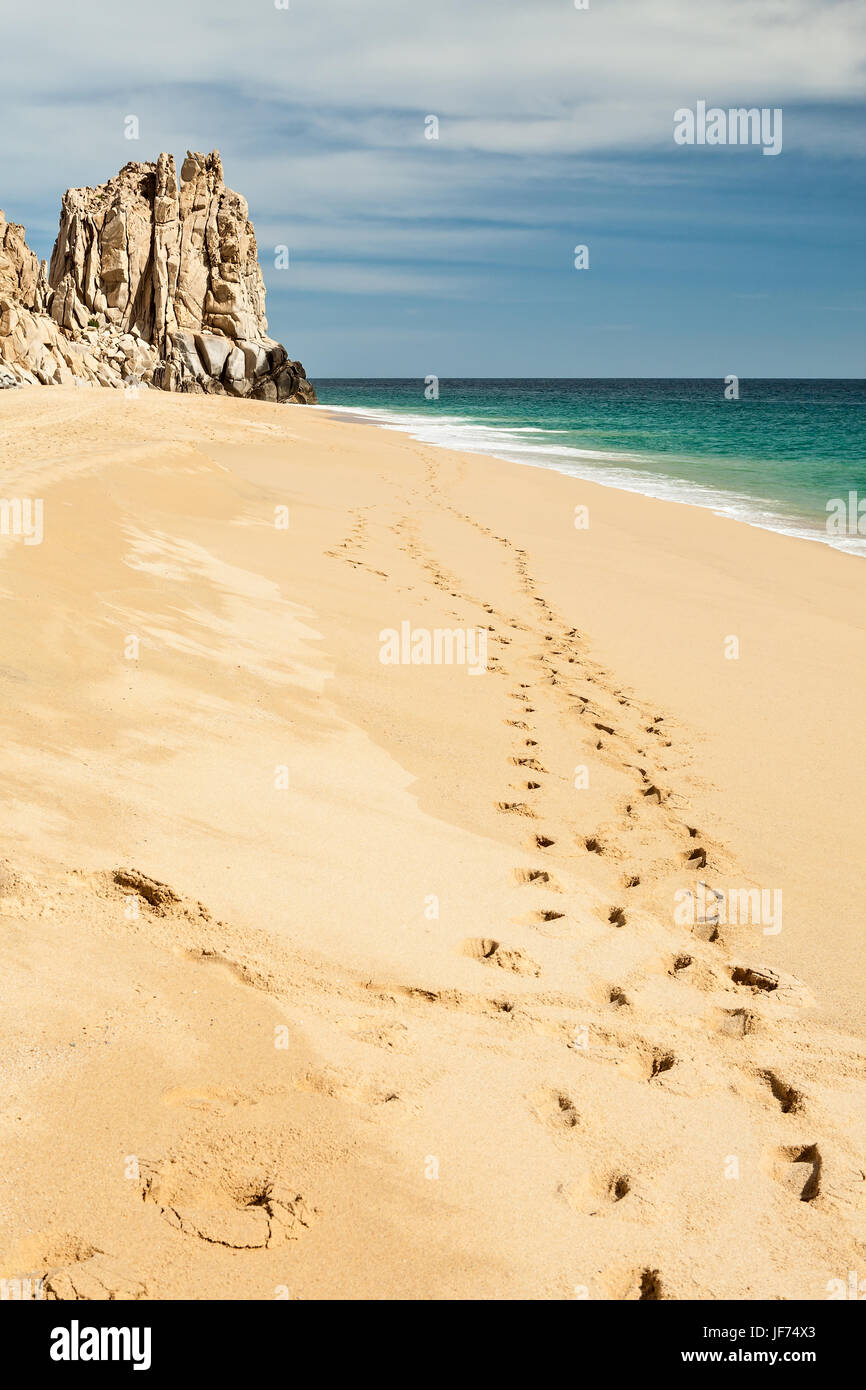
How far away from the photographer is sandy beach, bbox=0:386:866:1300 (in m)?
2.27

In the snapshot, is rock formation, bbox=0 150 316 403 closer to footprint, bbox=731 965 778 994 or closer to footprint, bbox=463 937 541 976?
footprint, bbox=463 937 541 976

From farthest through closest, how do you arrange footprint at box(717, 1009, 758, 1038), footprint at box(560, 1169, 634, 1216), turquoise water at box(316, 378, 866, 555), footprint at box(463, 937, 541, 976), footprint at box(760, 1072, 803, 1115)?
turquoise water at box(316, 378, 866, 555)
footprint at box(463, 937, 541, 976)
footprint at box(717, 1009, 758, 1038)
footprint at box(760, 1072, 803, 1115)
footprint at box(560, 1169, 634, 1216)

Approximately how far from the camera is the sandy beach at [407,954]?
227 cm

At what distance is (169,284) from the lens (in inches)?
2207

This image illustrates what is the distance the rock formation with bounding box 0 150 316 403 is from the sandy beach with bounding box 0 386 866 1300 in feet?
158

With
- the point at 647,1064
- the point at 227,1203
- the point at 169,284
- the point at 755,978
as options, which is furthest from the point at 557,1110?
the point at 169,284

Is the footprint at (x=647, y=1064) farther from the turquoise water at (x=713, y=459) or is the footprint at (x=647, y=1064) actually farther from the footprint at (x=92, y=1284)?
the turquoise water at (x=713, y=459)

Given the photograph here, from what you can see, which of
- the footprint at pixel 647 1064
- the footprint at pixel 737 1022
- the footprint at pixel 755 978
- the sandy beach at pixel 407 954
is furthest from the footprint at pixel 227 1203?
the footprint at pixel 755 978

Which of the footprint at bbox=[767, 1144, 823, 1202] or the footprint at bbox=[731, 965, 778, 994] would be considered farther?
the footprint at bbox=[731, 965, 778, 994]

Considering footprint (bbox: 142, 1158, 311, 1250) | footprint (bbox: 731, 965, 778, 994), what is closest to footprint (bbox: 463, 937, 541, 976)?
footprint (bbox: 731, 965, 778, 994)

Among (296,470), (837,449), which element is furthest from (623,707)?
(837,449)

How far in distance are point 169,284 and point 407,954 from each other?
6019 cm

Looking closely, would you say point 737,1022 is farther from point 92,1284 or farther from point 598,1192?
point 92,1284
